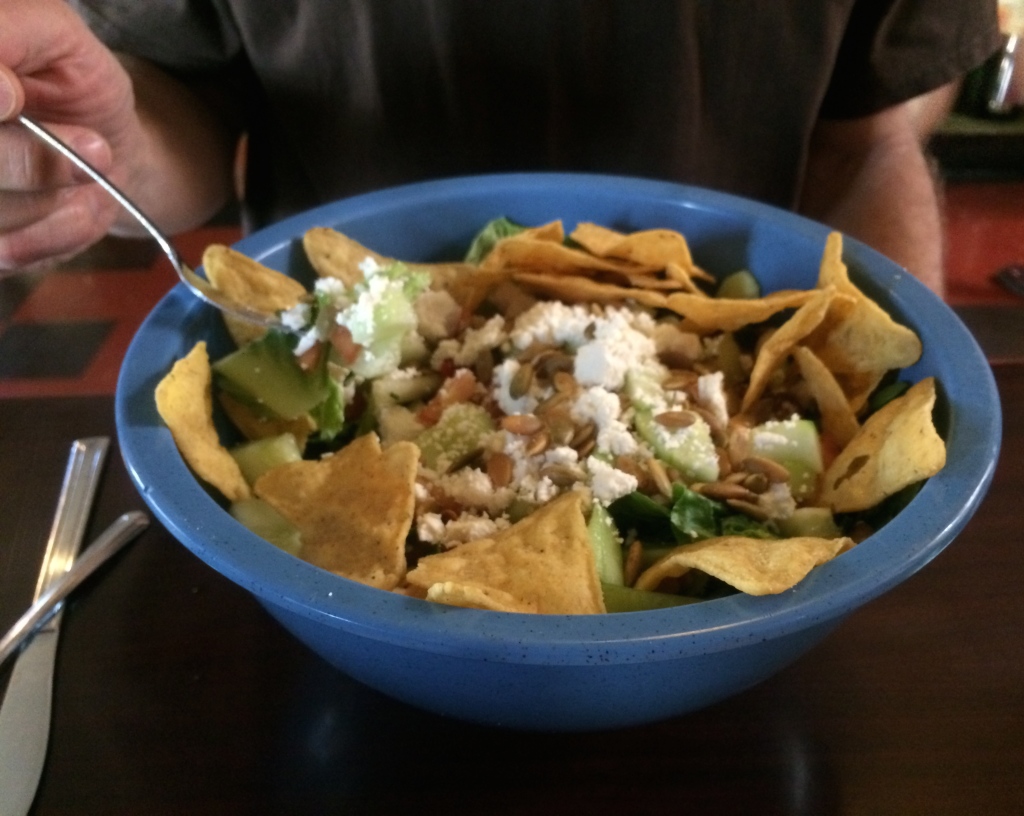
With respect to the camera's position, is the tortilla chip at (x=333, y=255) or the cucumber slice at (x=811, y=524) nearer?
the cucumber slice at (x=811, y=524)

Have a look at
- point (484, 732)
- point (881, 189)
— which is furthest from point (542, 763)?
point (881, 189)

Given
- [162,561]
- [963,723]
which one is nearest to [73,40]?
[162,561]

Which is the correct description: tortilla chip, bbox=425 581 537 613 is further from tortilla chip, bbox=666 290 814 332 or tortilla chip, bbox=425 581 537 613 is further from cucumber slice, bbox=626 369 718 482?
tortilla chip, bbox=666 290 814 332

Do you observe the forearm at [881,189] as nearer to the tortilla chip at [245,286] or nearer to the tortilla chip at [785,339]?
the tortilla chip at [785,339]

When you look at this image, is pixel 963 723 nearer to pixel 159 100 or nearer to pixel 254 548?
pixel 254 548

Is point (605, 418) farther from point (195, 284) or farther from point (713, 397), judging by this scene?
point (195, 284)

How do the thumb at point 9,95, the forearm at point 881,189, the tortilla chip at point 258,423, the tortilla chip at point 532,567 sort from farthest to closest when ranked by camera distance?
the forearm at point 881,189 → the tortilla chip at point 258,423 → the thumb at point 9,95 → the tortilla chip at point 532,567

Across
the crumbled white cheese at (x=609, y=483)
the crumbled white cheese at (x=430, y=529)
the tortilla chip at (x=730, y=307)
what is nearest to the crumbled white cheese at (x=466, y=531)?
the crumbled white cheese at (x=430, y=529)

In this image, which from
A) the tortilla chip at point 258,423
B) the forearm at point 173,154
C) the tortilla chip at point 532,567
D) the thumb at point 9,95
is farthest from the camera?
the forearm at point 173,154
